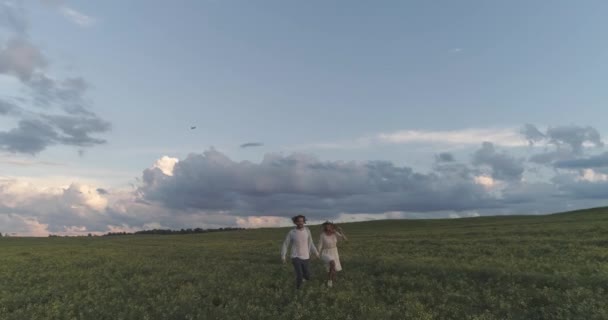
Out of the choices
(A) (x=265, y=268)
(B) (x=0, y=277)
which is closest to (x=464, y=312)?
(A) (x=265, y=268)

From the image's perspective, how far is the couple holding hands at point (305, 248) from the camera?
20719 mm

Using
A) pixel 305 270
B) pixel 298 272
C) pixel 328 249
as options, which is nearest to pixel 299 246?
pixel 298 272

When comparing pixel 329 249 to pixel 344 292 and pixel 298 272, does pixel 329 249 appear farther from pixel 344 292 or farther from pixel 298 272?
pixel 344 292

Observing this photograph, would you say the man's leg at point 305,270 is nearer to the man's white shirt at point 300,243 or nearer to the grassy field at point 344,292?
the man's white shirt at point 300,243

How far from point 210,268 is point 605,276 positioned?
68.4ft

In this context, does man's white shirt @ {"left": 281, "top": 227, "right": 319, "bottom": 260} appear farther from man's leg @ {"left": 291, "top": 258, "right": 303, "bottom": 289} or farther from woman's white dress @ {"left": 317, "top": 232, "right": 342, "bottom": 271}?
woman's white dress @ {"left": 317, "top": 232, "right": 342, "bottom": 271}

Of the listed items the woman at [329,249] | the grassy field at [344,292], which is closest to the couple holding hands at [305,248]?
the woman at [329,249]

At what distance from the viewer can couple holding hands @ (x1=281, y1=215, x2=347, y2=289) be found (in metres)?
20.7

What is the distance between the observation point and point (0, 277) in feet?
98.2

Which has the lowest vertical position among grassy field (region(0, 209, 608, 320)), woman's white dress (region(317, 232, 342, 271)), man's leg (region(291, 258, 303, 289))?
grassy field (region(0, 209, 608, 320))

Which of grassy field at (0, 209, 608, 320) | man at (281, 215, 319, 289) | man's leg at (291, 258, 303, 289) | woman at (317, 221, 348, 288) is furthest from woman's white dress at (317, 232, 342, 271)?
man's leg at (291, 258, 303, 289)

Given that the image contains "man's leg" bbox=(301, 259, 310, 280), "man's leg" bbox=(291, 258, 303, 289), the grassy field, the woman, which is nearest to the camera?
the grassy field

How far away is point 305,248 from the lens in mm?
20828

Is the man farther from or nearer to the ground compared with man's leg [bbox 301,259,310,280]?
farther from the ground
